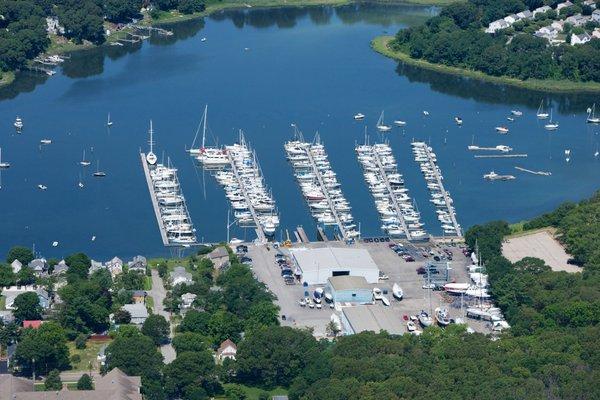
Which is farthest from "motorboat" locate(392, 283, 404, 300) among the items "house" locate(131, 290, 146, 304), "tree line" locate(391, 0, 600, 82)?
"tree line" locate(391, 0, 600, 82)

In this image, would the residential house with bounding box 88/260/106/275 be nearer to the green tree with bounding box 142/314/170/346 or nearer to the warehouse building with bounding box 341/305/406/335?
the green tree with bounding box 142/314/170/346

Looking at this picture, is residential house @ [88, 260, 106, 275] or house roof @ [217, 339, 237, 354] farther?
residential house @ [88, 260, 106, 275]

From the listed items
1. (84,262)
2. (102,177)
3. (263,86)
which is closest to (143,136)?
(102,177)

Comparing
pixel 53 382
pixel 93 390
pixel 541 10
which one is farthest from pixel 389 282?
pixel 541 10

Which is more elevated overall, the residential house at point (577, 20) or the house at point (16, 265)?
the house at point (16, 265)

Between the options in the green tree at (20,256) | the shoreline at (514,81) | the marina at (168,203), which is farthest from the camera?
the shoreline at (514,81)

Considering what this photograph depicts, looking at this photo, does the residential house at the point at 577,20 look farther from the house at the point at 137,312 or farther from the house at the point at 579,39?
the house at the point at 137,312

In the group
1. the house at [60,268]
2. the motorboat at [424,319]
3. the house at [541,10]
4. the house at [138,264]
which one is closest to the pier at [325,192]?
the house at [138,264]
